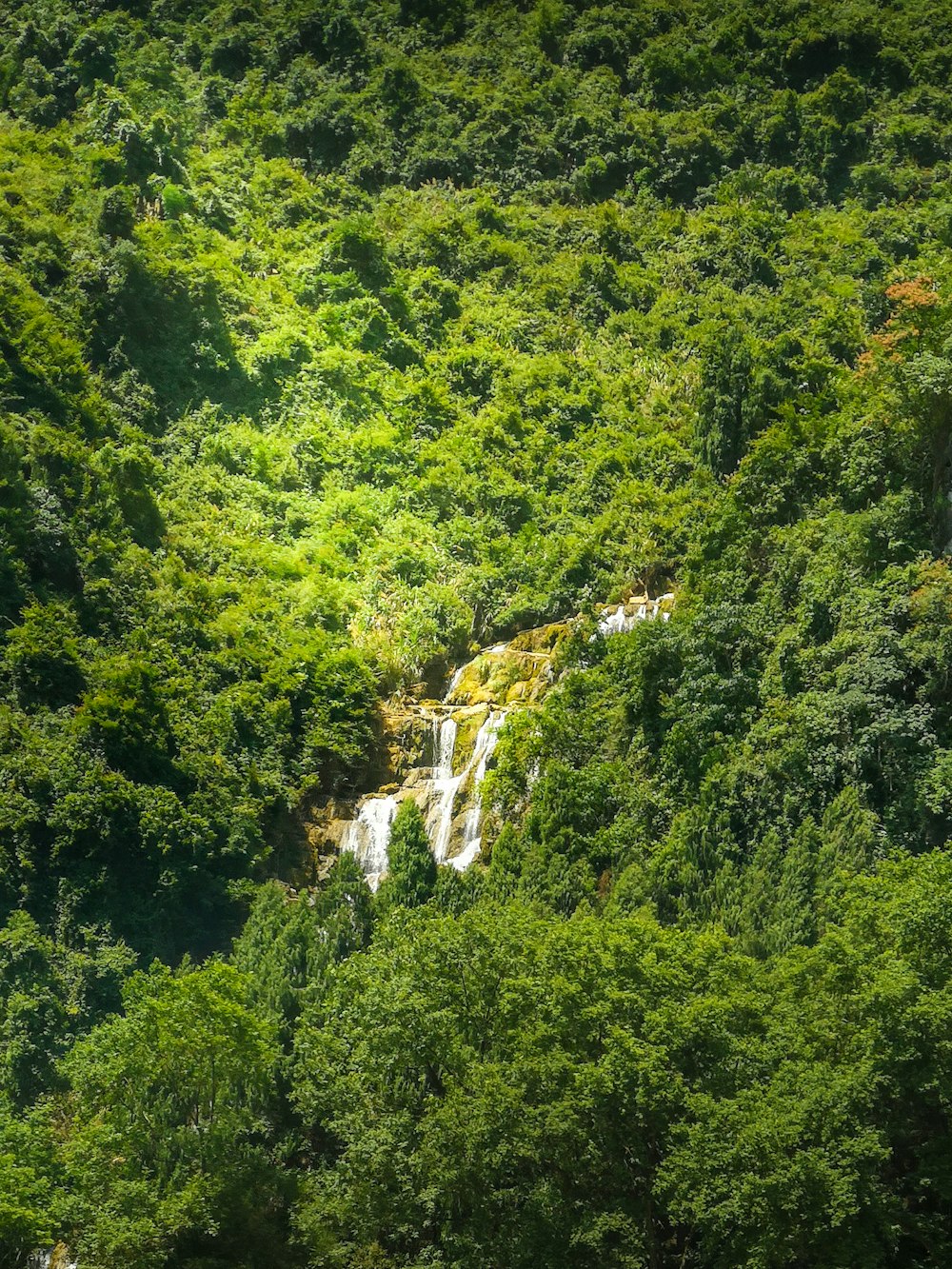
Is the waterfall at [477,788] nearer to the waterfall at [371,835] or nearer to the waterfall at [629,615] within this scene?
the waterfall at [371,835]

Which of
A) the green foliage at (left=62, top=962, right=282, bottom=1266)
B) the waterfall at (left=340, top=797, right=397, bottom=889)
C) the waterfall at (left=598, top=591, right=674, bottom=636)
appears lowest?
the green foliage at (left=62, top=962, right=282, bottom=1266)

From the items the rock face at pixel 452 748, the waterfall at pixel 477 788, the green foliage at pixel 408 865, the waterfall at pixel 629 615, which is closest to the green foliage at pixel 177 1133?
the green foliage at pixel 408 865

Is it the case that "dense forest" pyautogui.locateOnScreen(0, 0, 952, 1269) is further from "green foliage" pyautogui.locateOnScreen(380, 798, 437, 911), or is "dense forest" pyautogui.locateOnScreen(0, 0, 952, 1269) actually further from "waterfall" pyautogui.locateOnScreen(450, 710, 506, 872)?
"waterfall" pyautogui.locateOnScreen(450, 710, 506, 872)

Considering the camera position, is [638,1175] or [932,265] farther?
[932,265]

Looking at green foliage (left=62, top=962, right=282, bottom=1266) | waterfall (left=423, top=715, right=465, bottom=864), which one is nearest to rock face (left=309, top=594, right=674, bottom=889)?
waterfall (left=423, top=715, right=465, bottom=864)

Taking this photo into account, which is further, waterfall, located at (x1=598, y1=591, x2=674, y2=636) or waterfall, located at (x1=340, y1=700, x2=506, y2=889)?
waterfall, located at (x1=598, y1=591, x2=674, y2=636)

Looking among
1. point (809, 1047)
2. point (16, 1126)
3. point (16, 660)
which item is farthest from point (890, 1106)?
point (16, 660)

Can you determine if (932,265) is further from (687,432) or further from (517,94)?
(517,94)

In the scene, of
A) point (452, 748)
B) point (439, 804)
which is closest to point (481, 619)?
point (452, 748)
